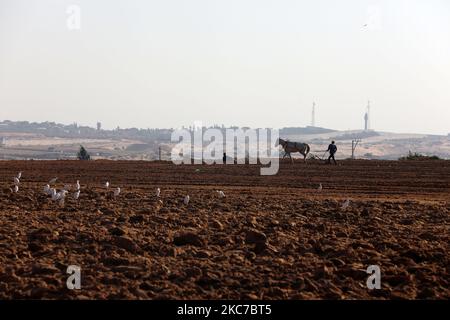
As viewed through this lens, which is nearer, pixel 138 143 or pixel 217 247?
pixel 217 247

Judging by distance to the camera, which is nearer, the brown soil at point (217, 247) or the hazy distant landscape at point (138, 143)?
the brown soil at point (217, 247)

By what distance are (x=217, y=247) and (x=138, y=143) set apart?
122050 millimetres

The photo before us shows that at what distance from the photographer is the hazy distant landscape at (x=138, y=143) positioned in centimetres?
10001

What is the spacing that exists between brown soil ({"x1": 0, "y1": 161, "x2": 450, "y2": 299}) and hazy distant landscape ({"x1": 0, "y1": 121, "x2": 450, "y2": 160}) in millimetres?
63617

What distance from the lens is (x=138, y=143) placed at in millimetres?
133375

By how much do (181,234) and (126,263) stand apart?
6.28ft

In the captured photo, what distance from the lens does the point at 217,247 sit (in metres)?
12.3

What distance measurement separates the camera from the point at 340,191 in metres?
25.0

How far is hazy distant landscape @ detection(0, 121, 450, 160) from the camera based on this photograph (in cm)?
10001

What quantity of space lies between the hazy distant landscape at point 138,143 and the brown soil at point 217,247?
63617 millimetres
